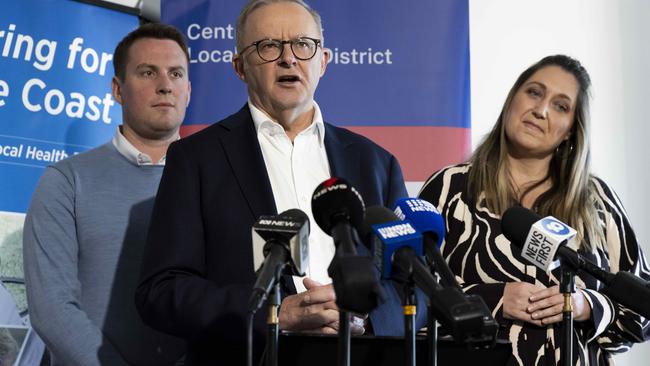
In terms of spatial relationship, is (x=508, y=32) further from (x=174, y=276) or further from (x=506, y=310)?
(x=174, y=276)

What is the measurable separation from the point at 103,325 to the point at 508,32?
8.76 ft

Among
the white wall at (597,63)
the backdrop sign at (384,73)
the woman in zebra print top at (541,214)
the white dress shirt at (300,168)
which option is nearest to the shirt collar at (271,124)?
the white dress shirt at (300,168)

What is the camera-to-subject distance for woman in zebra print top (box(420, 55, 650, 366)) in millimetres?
2975

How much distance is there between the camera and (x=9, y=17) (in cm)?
430

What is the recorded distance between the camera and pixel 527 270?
309 cm

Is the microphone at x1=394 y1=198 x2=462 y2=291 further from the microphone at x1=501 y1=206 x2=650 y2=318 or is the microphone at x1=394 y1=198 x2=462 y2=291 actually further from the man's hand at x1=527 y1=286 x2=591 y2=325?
the man's hand at x1=527 y1=286 x2=591 y2=325

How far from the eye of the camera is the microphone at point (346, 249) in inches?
56.2

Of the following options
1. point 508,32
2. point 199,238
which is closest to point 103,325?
point 199,238

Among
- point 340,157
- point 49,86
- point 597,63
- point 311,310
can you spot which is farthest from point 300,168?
point 597,63

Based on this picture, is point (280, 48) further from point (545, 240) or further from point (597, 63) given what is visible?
point (597, 63)

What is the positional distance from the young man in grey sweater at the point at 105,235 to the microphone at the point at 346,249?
1.71 m

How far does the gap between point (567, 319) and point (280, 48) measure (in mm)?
1166

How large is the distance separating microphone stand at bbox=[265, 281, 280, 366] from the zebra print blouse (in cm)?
141

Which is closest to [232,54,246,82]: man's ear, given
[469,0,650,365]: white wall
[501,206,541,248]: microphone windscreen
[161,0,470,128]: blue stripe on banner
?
[501,206,541,248]: microphone windscreen
